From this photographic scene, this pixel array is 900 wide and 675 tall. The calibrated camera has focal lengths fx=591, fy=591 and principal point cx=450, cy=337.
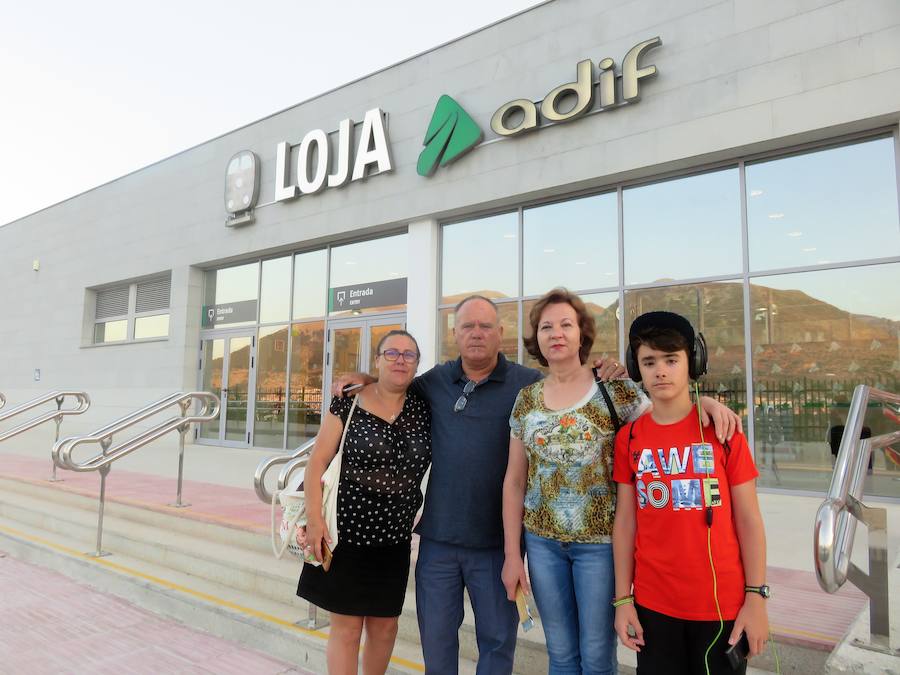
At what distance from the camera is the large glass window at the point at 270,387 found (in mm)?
10953

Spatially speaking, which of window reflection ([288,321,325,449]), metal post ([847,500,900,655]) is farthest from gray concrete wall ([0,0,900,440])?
metal post ([847,500,900,655])

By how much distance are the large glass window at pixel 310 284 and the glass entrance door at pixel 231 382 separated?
4.55 ft

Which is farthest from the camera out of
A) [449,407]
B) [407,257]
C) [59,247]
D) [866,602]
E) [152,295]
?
[59,247]

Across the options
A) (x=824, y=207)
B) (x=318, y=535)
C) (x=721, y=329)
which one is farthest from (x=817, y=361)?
(x=318, y=535)

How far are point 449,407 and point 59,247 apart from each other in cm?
1707

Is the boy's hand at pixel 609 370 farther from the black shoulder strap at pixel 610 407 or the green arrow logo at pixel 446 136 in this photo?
the green arrow logo at pixel 446 136

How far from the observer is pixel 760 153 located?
21.9 feet

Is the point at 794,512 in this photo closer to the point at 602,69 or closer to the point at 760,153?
the point at 760,153

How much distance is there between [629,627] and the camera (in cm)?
170

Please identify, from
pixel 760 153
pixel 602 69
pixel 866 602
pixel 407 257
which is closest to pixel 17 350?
pixel 407 257

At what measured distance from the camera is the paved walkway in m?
3.10

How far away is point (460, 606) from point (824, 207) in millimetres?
6306

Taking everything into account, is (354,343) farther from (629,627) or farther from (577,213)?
(629,627)

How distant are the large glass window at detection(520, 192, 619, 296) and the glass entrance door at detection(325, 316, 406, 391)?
2438mm
